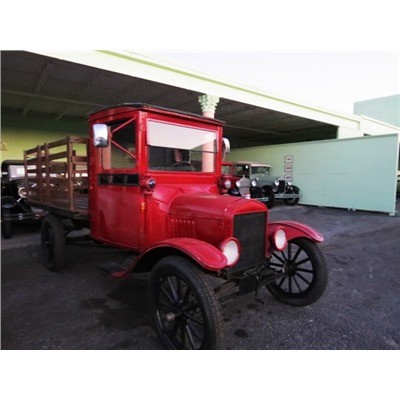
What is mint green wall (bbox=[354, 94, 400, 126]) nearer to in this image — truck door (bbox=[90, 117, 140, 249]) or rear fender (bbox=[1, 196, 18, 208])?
truck door (bbox=[90, 117, 140, 249])

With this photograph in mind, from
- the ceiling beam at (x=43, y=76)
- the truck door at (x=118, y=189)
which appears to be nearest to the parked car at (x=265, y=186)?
the ceiling beam at (x=43, y=76)

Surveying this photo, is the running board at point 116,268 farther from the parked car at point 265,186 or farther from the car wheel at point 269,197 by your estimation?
the car wheel at point 269,197

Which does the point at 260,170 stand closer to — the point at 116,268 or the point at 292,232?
the point at 292,232

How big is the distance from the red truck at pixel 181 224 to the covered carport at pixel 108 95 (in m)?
1.09

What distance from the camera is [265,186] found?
1200cm

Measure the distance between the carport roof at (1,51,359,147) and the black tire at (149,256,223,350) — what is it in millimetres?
→ 4084

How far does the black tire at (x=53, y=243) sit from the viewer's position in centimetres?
424

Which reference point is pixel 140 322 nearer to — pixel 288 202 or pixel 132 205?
pixel 132 205

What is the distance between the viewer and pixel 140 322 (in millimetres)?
2916

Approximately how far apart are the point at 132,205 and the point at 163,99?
8.48m

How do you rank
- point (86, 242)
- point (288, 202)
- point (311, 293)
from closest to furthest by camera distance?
point (311, 293) → point (86, 242) → point (288, 202)

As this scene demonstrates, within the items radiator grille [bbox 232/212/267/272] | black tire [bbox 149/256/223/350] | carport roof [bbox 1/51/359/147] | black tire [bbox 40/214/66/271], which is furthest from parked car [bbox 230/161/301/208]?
black tire [bbox 149/256/223/350]

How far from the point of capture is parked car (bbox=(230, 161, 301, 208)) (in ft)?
38.0

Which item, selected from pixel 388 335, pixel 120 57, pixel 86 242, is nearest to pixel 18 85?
pixel 120 57
